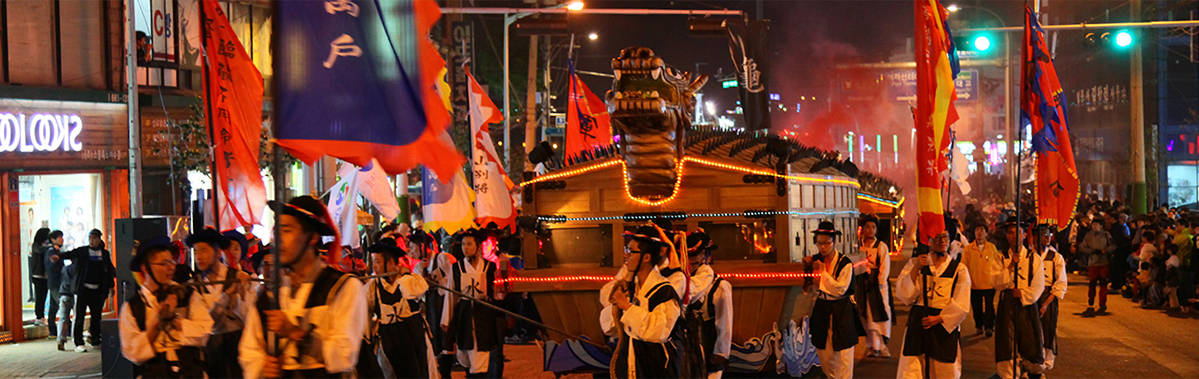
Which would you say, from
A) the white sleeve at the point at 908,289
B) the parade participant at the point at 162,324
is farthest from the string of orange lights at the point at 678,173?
the parade participant at the point at 162,324

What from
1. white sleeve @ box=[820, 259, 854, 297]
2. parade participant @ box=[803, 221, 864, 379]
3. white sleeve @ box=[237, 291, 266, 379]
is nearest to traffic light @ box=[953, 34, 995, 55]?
parade participant @ box=[803, 221, 864, 379]

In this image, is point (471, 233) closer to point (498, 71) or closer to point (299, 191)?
point (299, 191)

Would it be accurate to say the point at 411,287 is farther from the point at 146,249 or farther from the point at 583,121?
the point at 583,121

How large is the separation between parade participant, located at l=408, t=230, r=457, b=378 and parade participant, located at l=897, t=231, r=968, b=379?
4.64 metres

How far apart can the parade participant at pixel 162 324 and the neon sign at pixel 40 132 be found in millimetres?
10585

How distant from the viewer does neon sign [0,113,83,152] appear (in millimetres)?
15586

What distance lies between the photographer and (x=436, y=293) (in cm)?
1184

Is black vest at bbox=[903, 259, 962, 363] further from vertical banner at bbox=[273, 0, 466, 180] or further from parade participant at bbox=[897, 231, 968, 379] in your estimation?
vertical banner at bbox=[273, 0, 466, 180]

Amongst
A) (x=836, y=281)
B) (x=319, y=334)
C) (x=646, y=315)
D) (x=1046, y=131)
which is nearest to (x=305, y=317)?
(x=319, y=334)

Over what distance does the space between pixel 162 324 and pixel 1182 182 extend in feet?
134

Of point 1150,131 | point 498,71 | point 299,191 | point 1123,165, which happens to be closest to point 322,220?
point 299,191

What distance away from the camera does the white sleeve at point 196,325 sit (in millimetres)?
6629

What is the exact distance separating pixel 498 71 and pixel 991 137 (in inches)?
1737

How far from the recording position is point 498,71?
129ft
